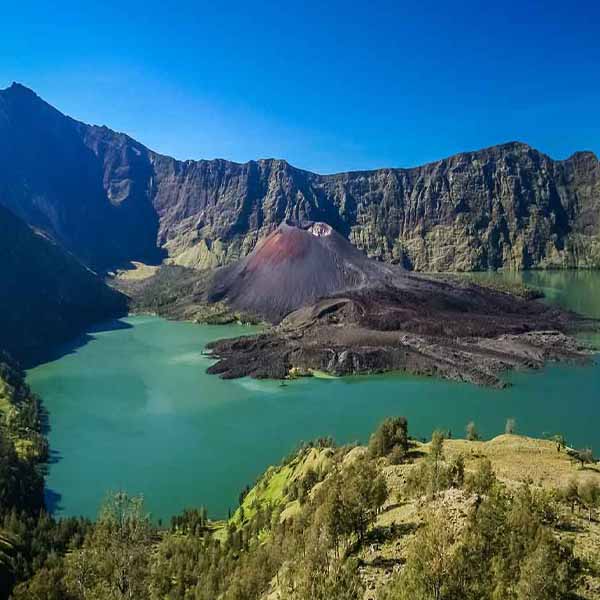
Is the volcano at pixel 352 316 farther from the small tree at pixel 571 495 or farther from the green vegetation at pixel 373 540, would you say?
the small tree at pixel 571 495

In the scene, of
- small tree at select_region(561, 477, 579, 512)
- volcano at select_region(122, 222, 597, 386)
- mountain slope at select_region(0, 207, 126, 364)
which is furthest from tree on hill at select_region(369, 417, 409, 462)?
mountain slope at select_region(0, 207, 126, 364)

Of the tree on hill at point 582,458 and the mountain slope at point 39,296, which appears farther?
the mountain slope at point 39,296

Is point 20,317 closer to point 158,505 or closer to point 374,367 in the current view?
point 374,367

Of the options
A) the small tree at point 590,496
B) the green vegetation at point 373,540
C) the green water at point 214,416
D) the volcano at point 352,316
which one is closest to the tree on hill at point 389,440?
the green vegetation at point 373,540

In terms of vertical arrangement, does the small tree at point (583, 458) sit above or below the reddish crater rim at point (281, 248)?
below

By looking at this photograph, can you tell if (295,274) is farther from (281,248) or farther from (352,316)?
(352,316)

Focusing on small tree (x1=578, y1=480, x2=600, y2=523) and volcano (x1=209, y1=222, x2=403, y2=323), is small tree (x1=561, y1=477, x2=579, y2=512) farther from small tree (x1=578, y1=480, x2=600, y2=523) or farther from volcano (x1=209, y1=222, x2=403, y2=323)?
volcano (x1=209, y1=222, x2=403, y2=323)

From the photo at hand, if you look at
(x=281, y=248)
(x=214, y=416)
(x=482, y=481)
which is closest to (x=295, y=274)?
(x=281, y=248)
